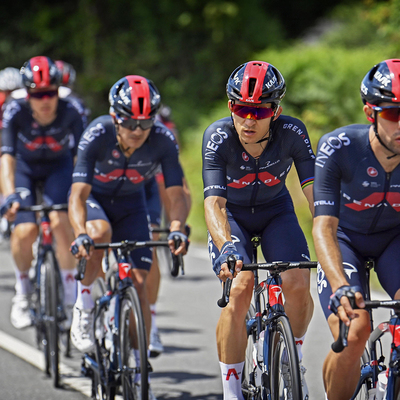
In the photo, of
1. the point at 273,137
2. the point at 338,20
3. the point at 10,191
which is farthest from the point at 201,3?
the point at 273,137

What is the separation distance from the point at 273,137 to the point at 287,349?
1.41m

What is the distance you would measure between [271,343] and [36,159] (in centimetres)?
414

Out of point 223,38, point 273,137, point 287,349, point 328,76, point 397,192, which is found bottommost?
point 287,349

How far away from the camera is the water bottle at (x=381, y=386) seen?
3.61m

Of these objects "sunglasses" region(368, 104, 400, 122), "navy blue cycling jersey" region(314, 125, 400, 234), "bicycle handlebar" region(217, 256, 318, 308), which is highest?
"sunglasses" region(368, 104, 400, 122)

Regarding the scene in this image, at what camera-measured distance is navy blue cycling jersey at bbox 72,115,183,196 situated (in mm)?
5566

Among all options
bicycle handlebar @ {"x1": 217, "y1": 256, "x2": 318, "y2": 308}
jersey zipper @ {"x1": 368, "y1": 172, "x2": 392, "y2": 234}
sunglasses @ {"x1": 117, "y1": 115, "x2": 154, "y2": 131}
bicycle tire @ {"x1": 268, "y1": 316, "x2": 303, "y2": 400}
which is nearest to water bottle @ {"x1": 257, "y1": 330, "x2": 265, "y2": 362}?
bicycle tire @ {"x1": 268, "y1": 316, "x2": 303, "y2": 400}

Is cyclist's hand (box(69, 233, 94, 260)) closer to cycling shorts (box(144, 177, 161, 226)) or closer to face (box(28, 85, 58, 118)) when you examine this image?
cycling shorts (box(144, 177, 161, 226))

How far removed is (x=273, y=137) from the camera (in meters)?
4.66

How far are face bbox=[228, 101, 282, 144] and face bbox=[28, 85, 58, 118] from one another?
3127 millimetres

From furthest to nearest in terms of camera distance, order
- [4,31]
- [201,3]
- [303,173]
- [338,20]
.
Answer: [338,20] → [4,31] → [201,3] → [303,173]

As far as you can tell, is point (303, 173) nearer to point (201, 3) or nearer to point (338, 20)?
point (201, 3)

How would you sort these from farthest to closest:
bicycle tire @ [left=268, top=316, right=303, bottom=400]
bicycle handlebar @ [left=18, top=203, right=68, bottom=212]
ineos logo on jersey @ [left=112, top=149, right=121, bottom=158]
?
bicycle handlebar @ [left=18, top=203, right=68, bottom=212] → ineos logo on jersey @ [left=112, top=149, right=121, bottom=158] → bicycle tire @ [left=268, top=316, right=303, bottom=400]

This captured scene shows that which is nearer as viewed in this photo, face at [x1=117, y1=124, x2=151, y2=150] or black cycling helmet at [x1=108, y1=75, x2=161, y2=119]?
black cycling helmet at [x1=108, y1=75, x2=161, y2=119]
